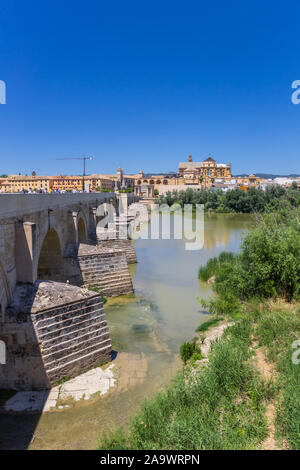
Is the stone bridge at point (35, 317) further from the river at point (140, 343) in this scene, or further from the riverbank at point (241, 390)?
the riverbank at point (241, 390)

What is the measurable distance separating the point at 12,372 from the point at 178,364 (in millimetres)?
3861

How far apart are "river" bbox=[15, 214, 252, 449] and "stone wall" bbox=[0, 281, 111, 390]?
32.9 inches

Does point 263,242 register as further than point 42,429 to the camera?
Yes

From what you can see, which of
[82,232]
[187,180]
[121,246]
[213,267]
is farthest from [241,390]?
[187,180]

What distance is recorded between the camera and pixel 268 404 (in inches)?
220

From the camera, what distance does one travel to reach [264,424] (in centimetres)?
505

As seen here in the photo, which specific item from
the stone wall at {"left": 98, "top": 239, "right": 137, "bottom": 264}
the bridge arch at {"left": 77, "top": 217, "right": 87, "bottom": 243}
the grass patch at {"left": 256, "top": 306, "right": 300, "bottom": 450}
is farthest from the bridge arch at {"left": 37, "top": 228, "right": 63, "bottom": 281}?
the grass patch at {"left": 256, "top": 306, "right": 300, "bottom": 450}

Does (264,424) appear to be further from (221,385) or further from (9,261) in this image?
(9,261)

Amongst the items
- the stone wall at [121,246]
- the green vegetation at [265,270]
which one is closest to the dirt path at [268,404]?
the green vegetation at [265,270]

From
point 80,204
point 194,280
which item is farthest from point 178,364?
point 80,204

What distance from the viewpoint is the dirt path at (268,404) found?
4.76m

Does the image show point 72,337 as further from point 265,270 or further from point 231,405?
point 265,270
